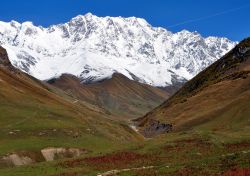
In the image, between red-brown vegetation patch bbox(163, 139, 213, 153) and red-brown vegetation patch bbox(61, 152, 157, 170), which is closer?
red-brown vegetation patch bbox(61, 152, 157, 170)

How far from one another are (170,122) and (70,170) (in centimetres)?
11971

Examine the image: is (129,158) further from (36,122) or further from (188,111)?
(188,111)

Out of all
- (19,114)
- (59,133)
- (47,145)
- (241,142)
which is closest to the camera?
(241,142)

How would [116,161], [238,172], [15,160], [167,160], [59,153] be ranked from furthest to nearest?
[59,153] → [15,160] → [116,161] → [167,160] → [238,172]

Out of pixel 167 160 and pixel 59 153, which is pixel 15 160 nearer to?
pixel 59 153

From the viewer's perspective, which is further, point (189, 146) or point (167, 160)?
point (189, 146)

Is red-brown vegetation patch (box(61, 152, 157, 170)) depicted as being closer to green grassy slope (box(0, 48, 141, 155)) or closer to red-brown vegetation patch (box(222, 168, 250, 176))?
green grassy slope (box(0, 48, 141, 155))

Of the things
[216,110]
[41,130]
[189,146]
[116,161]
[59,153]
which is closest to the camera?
[116,161]

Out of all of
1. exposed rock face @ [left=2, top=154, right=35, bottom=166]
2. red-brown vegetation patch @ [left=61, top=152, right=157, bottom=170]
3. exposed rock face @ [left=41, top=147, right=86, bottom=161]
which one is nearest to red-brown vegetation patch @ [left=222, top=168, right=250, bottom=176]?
red-brown vegetation patch @ [left=61, top=152, right=157, bottom=170]

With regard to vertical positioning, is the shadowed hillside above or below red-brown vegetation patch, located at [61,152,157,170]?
above

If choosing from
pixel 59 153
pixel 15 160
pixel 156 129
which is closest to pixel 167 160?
pixel 15 160

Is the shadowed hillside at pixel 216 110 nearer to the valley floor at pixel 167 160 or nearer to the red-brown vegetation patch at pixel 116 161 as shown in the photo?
the valley floor at pixel 167 160

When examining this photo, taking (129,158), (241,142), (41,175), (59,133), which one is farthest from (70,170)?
(59,133)

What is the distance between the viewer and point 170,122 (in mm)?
174750
